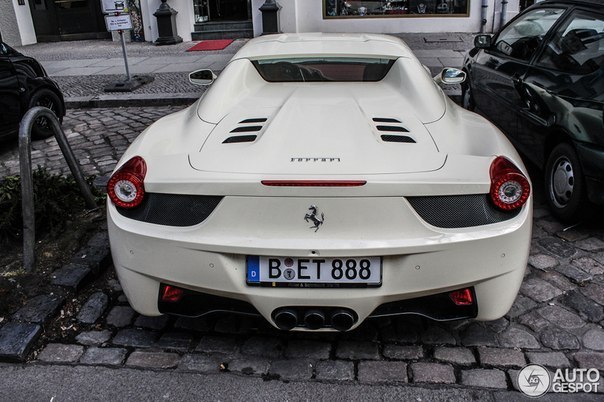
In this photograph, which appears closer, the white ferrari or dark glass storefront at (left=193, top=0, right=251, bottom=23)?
the white ferrari

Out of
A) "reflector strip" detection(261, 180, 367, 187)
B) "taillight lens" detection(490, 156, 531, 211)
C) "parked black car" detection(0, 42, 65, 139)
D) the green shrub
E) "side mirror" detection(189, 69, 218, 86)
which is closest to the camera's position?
"reflector strip" detection(261, 180, 367, 187)

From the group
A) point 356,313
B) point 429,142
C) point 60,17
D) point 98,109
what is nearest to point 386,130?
point 429,142

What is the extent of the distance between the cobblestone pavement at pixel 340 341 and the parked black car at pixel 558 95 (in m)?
0.78

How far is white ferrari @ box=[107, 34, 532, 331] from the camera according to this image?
238cm

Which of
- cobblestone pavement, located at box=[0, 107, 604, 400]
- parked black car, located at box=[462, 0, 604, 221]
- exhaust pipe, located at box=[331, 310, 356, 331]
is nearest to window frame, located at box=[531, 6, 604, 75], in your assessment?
parked black car, located at box=[462, 0, 604, 221]

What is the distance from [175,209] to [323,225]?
26.4 inches

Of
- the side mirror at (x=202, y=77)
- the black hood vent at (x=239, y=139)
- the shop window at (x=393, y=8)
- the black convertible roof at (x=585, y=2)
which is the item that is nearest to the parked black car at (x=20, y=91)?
the side mirror at (x=202, y=77)

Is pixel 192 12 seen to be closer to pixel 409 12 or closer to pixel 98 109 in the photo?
pixel 409 12

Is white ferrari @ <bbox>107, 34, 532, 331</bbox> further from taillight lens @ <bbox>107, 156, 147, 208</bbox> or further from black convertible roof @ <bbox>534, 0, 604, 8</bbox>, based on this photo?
black convertible roof @ <bbox>534, 0, 604, 8</bbox>

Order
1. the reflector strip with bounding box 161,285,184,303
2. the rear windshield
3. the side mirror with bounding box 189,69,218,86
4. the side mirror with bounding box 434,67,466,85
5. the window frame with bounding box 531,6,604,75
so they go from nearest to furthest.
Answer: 1. the reflector strip with bounding box 161,285,184,303
2. the rear windshield
3. the side mirror with bounding box 434,67,466,85
4. the side mirror with bounding box 189,69,218,86
5. the window frame with bounding box 531,6,604,75

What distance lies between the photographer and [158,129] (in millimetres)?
3203

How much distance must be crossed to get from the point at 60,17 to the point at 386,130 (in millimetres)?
16024

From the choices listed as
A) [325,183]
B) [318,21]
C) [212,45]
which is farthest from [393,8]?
[325,183]

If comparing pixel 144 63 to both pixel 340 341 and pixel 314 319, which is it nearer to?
pixel 340 341
